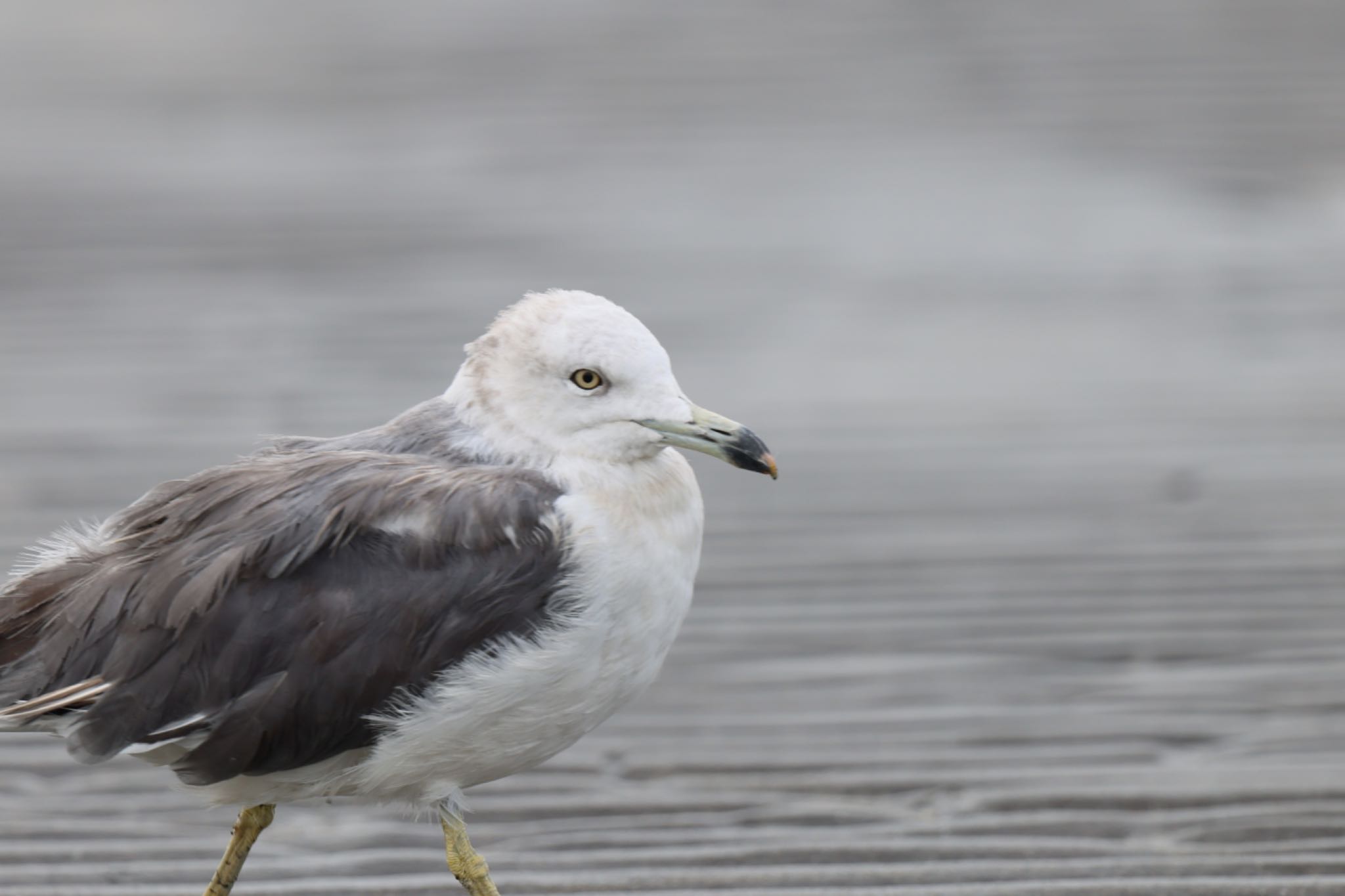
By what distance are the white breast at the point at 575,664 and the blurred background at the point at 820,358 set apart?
2.40ft

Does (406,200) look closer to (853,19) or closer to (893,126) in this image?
(893,126)

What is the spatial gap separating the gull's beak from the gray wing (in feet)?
0.82

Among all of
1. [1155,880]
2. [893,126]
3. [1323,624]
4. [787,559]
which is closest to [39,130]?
[893,126]

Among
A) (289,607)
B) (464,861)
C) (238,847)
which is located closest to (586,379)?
(289,607)

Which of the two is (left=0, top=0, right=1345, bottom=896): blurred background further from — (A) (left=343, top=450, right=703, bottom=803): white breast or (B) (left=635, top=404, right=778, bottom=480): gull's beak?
(B) (left=635, top=404, right=778, bottom=480): gull's beak

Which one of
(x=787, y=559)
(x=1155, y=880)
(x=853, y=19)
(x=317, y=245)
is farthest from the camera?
(x=853, y=19)

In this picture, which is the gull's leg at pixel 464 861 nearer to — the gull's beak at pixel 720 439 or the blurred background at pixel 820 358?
the blurred background at pixel 820 358

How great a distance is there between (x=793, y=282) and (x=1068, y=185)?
2031mm

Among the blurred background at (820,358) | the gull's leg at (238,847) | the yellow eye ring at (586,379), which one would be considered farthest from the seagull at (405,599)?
the blurred background at (820,358)

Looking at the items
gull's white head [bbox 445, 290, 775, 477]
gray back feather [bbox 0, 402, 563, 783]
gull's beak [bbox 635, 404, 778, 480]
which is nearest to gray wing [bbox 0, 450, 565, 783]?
gray back feather [bbox 0, 402, 563, 783]

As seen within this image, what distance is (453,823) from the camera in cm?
362

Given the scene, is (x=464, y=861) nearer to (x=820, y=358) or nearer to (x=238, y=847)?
(x=238, y=847)

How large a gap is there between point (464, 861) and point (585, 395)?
88 centimetres

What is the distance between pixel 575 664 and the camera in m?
3.45
